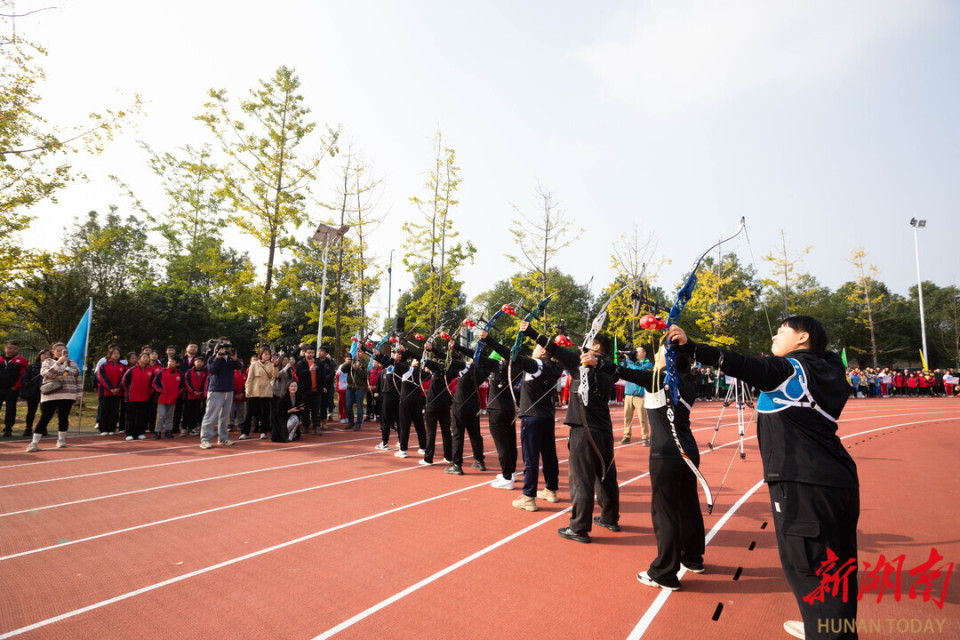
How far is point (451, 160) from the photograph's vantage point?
73.8 feet

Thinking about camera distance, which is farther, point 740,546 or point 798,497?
point 740,546

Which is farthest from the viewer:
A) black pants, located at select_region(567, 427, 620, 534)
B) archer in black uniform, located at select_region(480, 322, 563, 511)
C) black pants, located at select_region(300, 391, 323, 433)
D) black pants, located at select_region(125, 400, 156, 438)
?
black pants, located at select_region(300, 391, 323, 433)

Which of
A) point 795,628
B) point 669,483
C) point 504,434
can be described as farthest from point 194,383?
point 795,628

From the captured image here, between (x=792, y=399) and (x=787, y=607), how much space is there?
2.06 meters

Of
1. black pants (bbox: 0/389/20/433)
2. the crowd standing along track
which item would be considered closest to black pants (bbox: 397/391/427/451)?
the crowd standing along track

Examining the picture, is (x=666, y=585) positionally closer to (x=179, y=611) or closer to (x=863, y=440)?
(x=179, y=611)

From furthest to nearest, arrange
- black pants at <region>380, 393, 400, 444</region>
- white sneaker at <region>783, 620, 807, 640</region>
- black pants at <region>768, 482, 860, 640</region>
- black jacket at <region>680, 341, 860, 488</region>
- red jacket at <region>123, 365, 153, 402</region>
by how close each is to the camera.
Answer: red jacket at <region>123, 365, 153, 402</region> < black pants at <region>380, 393, 400, 444</region> < white sneaker at <region>783, 620, 807, 640</region> < black jacket at <region>680, 341, 860, 488</region> < black pants at <region>768, 482, 860, 640</region>

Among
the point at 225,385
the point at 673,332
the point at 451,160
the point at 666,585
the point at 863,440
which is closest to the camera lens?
the point at 673,332

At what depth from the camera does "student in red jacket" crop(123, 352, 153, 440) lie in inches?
467

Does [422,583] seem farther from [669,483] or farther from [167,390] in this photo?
[167,390]

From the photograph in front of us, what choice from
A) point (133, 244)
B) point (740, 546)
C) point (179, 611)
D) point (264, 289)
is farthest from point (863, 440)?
point (133, 244)

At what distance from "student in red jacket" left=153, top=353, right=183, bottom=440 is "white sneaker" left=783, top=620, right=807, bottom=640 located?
12.9 m

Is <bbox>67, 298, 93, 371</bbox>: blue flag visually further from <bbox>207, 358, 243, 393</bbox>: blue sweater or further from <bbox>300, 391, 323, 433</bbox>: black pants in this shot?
<bbox>300, 391, 323, 433</bbox>: black pants

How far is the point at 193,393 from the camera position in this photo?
12781 mm
